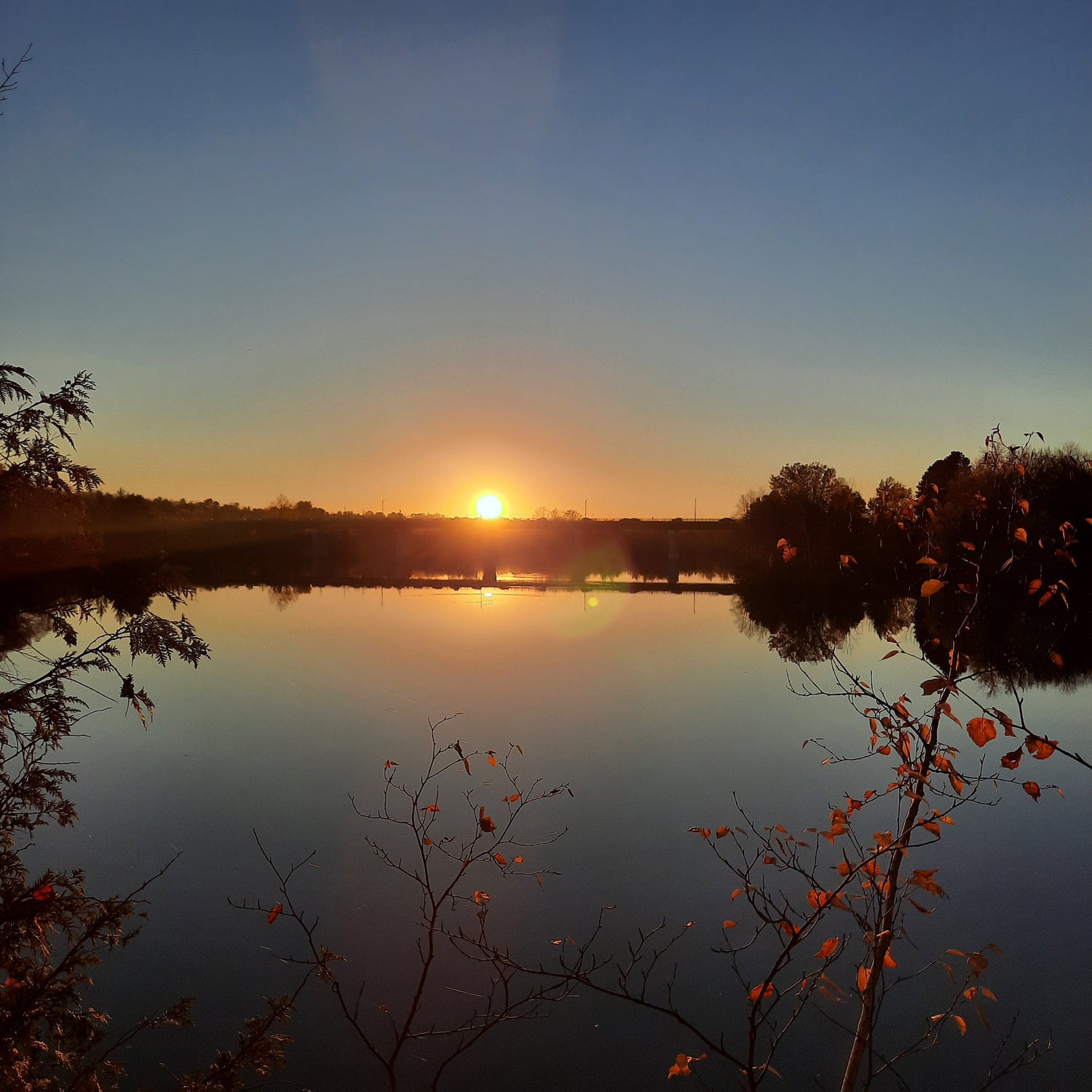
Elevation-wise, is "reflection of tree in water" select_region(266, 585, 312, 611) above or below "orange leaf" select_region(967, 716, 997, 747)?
below

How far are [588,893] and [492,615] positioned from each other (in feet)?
151

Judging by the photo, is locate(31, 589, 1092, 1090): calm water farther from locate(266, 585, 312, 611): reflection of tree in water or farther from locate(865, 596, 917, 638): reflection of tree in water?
locate(266, 585, 312, 611): reflection of tree in water

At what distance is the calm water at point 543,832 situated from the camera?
31.5 feet

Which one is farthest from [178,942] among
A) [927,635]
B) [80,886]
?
[927,635]

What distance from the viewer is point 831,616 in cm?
5747

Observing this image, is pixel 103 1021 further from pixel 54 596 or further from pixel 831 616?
→ pixel 831 616

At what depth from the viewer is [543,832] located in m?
16.1

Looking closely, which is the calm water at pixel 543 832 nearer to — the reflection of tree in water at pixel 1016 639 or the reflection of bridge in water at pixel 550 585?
the reflection of tree in water at pixel 1016 639

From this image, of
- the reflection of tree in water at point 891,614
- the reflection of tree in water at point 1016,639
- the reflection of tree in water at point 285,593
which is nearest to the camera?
the reflection of tree in water at point 1016,639

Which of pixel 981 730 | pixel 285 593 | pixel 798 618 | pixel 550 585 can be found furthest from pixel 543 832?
pixel 550 585

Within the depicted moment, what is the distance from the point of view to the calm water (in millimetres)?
9609

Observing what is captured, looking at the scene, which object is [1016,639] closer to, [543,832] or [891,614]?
[891,614]

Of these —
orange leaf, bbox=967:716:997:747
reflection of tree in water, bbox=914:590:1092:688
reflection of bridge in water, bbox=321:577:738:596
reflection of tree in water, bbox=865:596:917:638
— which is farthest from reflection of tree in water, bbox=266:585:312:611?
orange leaf, bbox=967:716:997:747

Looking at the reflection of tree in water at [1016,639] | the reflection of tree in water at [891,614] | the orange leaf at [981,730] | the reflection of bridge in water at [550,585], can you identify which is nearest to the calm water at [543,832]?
the reflection of tree in water at [1016,639]
